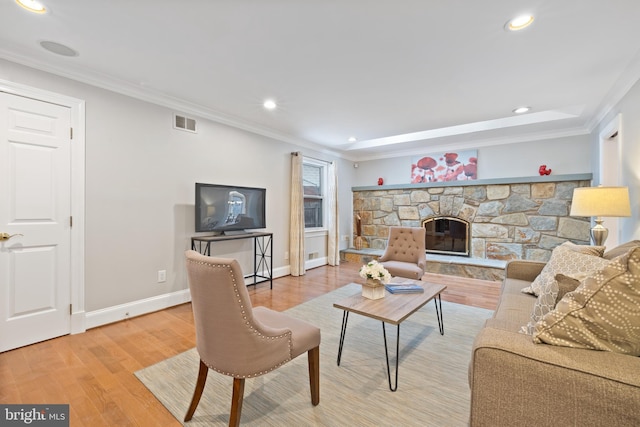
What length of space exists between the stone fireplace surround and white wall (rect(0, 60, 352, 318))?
3.55 metres

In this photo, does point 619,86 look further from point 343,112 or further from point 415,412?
point 415,412

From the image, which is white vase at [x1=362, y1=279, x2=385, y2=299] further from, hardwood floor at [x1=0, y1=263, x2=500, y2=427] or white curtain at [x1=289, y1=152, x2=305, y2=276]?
white curtain at [x1=289, y1=152, x2=305, y2=276]

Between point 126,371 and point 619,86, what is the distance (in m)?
5.01

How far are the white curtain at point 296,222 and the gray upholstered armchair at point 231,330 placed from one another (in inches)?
129

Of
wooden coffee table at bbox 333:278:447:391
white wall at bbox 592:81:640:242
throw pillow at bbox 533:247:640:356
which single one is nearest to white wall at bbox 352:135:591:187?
white wall at bbox 592:81:640:242

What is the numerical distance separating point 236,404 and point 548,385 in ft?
4.20

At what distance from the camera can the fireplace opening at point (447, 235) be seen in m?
5.24

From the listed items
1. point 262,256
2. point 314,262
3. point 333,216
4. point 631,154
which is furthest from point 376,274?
point 333,216

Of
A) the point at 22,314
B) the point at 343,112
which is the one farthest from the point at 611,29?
the point at 22,314

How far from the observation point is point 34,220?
2406 millimetres

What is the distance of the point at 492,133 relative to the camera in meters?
4.57

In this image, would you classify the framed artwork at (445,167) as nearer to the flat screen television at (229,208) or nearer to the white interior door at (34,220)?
the flat screen television at (229,208)

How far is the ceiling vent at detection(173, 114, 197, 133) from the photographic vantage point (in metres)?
3.33

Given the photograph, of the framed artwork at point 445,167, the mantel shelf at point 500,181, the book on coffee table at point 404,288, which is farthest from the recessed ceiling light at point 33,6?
the framed artwork at point 445,167
